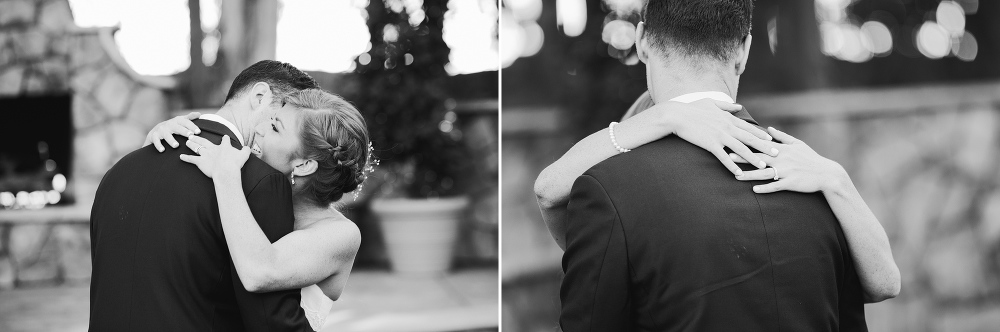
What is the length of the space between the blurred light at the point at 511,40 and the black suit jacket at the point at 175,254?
2961 mm

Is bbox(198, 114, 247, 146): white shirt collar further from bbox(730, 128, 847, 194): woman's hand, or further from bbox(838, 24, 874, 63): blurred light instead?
bbox(838, 24, 874, 63): blurred light

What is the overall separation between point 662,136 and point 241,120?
33.8 inches

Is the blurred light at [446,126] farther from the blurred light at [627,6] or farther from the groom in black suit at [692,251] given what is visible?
the groom in black suit at [692,251]

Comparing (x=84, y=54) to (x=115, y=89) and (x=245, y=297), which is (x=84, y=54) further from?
(x=245, y=297)

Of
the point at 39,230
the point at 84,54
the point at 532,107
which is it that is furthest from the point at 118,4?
the point at 532,107

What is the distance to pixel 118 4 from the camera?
19.6 ft

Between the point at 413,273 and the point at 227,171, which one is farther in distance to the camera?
the point at 413,273

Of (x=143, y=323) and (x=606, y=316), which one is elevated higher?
(x=606, y=316)

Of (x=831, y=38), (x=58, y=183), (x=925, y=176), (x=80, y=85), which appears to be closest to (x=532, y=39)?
(x=831, y=38)

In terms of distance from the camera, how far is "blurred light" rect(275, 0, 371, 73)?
5.72m

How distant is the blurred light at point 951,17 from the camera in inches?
153

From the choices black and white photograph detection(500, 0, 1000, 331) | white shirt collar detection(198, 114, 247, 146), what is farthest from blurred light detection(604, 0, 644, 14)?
white shirt collar detection(198, 114, 247, 146)

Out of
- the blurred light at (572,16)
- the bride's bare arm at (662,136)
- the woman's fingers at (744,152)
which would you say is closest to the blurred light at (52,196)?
the blurred light at (572,16)

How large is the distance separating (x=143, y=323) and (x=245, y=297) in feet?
0.58
